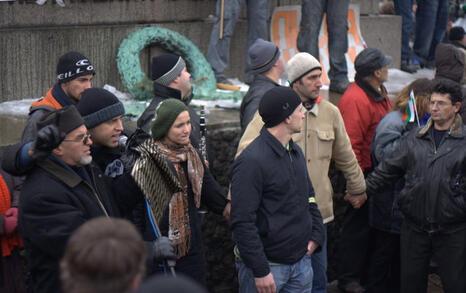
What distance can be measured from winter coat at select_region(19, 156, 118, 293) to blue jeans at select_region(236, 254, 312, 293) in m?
1.14

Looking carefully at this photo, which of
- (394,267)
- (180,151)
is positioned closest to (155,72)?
(180,151)

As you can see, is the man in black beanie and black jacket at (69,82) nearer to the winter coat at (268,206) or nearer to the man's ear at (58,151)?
the man's ear at (58,151)

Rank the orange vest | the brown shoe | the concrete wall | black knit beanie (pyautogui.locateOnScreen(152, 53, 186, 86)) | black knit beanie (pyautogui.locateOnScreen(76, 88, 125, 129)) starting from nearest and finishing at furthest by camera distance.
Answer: black knit beanie (pyautogui.locateOnScreen(76, 88, 125, 129)), the orange vest, black knit beanie (pyautogui.locateOnScreen(152, 53, 186, 86)), the brown shoe, the concrete wall

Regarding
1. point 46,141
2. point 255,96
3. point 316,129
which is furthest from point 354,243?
point 46,141

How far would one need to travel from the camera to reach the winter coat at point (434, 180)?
4480 millimetres

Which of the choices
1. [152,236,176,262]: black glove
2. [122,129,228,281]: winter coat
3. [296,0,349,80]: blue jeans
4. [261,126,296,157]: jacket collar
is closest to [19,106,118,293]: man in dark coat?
[152,236,176,262]: black glove

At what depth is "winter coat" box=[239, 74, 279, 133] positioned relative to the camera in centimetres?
480

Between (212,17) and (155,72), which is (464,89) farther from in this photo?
(212,17)

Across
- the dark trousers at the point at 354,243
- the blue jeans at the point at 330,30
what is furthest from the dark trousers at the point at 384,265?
the blue jeans at the point at 330,30

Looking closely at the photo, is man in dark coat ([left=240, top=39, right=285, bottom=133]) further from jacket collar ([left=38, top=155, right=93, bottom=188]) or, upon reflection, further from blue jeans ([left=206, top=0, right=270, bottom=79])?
blue jeans ([left=206, top=0, right=270, bottom=79])

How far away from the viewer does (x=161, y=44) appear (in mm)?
7039

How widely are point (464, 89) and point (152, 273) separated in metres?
3.34

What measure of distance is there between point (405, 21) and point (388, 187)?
5.63m

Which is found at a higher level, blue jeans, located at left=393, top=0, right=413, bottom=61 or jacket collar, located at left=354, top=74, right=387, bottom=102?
blue jeans, located at left=393, top=0, right=413, bottom=61
